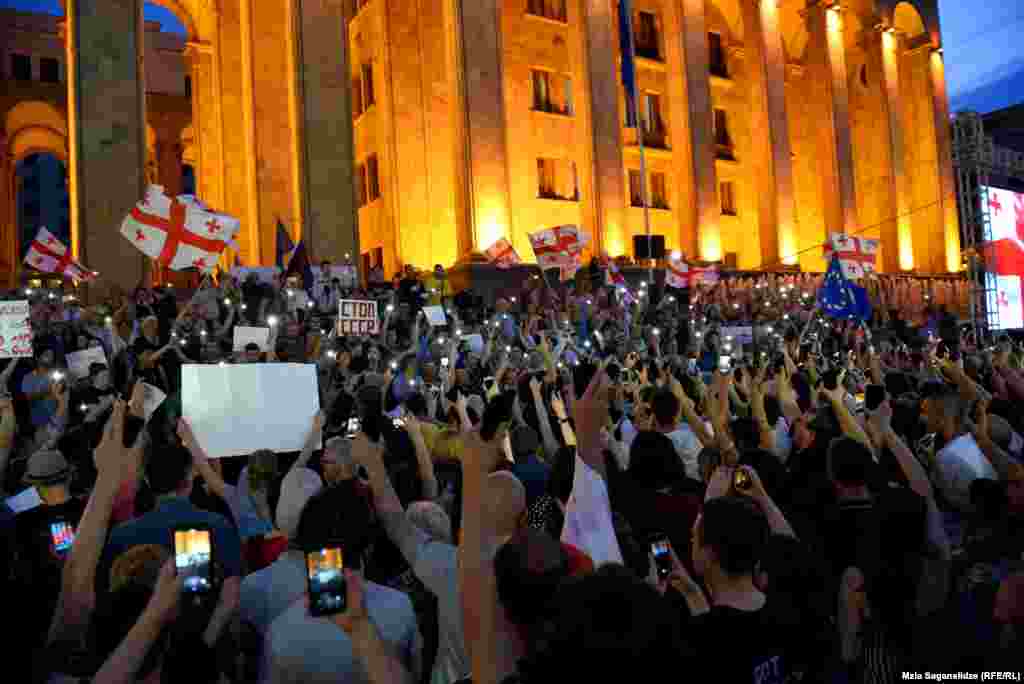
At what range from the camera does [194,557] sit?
8.69 feet

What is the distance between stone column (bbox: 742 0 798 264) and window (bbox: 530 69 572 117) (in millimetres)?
8170

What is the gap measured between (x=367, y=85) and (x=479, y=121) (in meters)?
8.03

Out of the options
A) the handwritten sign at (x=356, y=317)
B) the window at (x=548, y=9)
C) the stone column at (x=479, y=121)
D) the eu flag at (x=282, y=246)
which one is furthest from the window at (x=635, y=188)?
the handwritten sign at (x=356, y=317)

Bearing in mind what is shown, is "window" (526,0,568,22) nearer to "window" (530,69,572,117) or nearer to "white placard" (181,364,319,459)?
"window" (530,69,572,117)

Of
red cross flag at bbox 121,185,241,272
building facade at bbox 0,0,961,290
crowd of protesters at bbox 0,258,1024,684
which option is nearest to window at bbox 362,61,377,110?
building facade at bbox 0,0,961,290

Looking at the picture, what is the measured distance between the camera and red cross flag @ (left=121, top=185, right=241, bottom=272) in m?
13.9

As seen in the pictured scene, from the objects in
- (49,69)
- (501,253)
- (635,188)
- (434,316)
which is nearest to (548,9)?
(635,188)

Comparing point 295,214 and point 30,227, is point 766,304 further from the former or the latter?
point 30,227

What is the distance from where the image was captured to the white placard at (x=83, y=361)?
32.4 feet

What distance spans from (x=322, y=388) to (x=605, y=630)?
9.84 meters

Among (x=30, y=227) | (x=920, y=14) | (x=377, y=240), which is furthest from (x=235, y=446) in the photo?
(x=30, y=227)

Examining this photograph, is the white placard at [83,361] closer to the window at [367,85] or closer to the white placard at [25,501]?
the white placard at [25,501]

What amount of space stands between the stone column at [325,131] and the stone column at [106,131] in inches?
157

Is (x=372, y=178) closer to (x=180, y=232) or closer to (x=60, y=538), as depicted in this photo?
(x=180, y=232)
